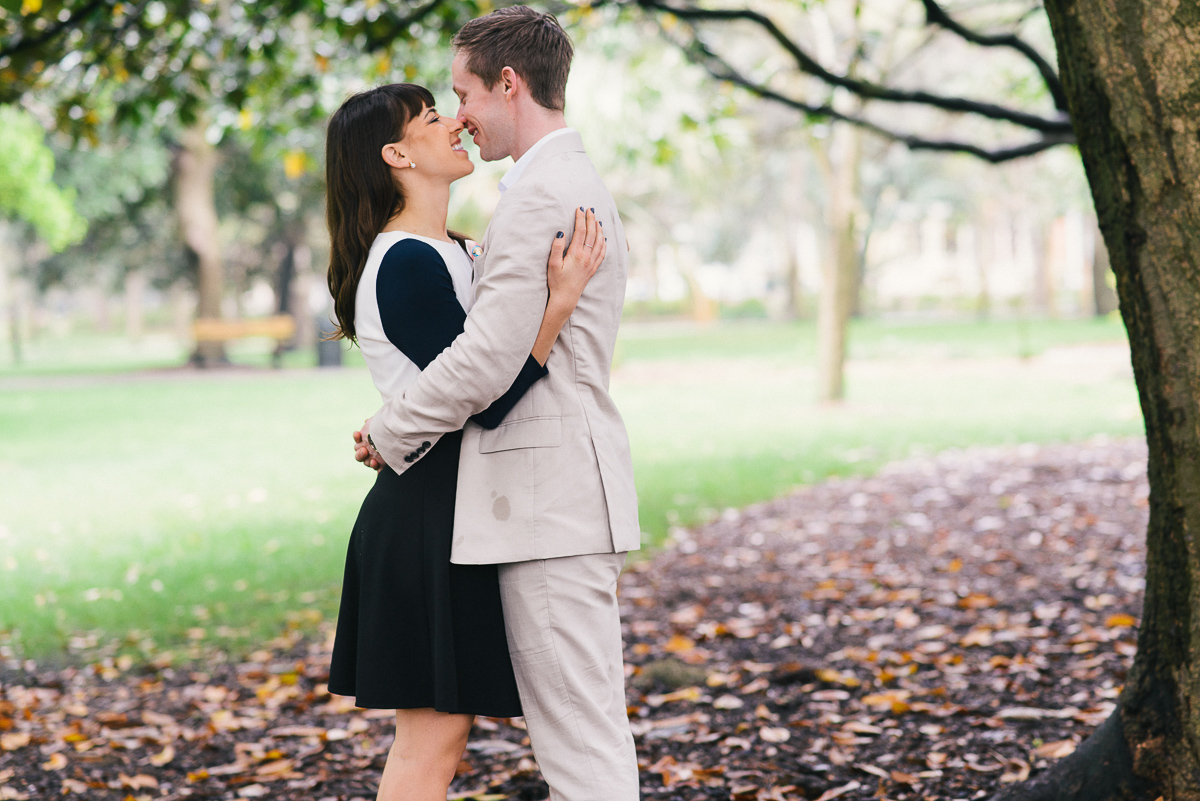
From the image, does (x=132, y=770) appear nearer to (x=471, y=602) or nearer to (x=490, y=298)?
(x=471, y=602)

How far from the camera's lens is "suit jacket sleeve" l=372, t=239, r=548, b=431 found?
2.15m

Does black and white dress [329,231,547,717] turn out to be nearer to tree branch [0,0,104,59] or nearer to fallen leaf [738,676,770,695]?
fallen leaf [738,676,770,695]

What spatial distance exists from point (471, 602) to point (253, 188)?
30.0 meters

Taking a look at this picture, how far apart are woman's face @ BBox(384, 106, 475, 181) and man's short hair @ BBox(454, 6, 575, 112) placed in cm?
17

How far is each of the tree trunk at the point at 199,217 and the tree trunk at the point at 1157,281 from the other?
1020 inches

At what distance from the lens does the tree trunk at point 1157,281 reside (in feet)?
7.81

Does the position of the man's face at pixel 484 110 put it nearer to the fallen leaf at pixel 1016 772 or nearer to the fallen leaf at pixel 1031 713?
the fallen leaf at pixel 1016 772

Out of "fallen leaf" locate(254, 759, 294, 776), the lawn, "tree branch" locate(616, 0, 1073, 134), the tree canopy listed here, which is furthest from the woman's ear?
the tree canopy

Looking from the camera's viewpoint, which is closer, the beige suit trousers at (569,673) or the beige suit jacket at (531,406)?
the beige suit jacket at (531,406)

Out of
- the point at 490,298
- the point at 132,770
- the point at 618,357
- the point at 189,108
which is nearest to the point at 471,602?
the point at 490,298

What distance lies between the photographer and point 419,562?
2266mm

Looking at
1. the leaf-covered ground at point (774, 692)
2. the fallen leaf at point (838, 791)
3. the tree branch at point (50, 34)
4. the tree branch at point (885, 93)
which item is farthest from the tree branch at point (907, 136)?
the fallen leaf at point (838, 791)

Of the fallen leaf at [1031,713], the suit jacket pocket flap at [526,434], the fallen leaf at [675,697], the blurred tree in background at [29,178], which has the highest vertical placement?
the blurred tree in background at [29,178]

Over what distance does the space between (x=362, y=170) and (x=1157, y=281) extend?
1751 mm
